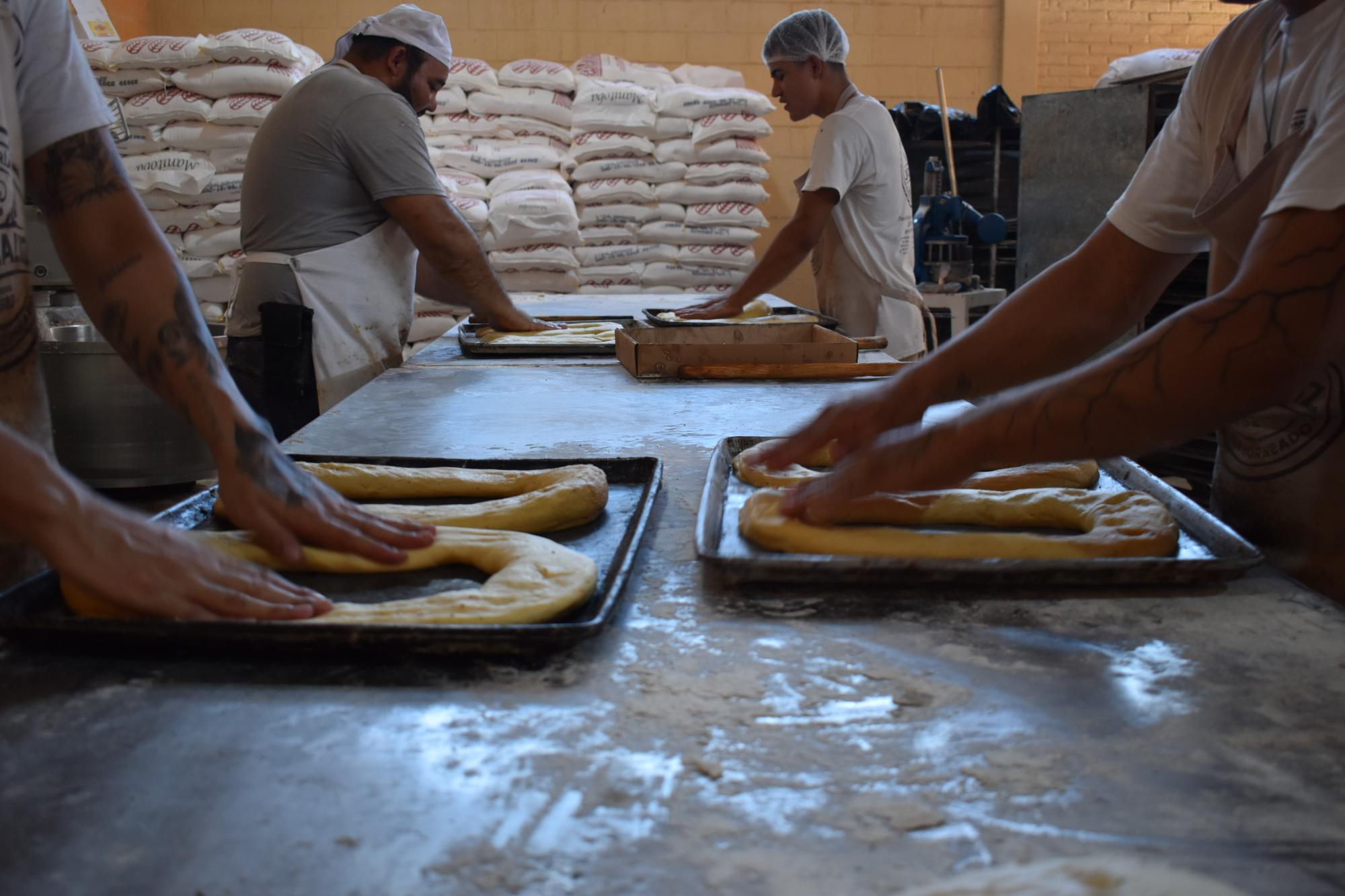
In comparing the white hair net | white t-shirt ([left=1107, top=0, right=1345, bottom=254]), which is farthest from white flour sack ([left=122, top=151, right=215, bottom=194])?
white t-shirt ([left=1107, top=0, right=1345, bottom=254])

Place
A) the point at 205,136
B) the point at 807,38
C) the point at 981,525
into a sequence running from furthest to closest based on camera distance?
the point at 205,136, the point at 807,38, the point at 981,525

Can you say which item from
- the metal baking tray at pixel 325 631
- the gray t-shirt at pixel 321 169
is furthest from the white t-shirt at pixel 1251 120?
the gray t-shirt at pixel 321 169

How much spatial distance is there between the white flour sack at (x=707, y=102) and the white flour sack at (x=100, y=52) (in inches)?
113

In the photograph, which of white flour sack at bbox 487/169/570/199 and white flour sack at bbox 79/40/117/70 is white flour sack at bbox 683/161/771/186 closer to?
white flour sack at bbox 487/169/570/199

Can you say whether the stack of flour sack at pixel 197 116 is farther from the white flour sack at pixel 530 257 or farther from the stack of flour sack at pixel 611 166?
the white flour sack at pixel 530 257

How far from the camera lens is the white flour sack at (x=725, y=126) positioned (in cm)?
578

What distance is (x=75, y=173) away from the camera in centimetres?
134

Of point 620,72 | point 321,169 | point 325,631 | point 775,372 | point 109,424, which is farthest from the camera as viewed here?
point 620,72

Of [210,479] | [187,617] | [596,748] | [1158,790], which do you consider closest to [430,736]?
[596,748]

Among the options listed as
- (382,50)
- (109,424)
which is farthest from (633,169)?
(109,424)

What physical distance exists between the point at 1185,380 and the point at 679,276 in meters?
5.13

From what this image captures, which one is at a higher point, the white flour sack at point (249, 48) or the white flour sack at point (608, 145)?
the white flour sack at point (249, 48)

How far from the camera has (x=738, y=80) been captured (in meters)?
6.14

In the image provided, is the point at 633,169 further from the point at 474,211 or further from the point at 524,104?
the point at 474,211
